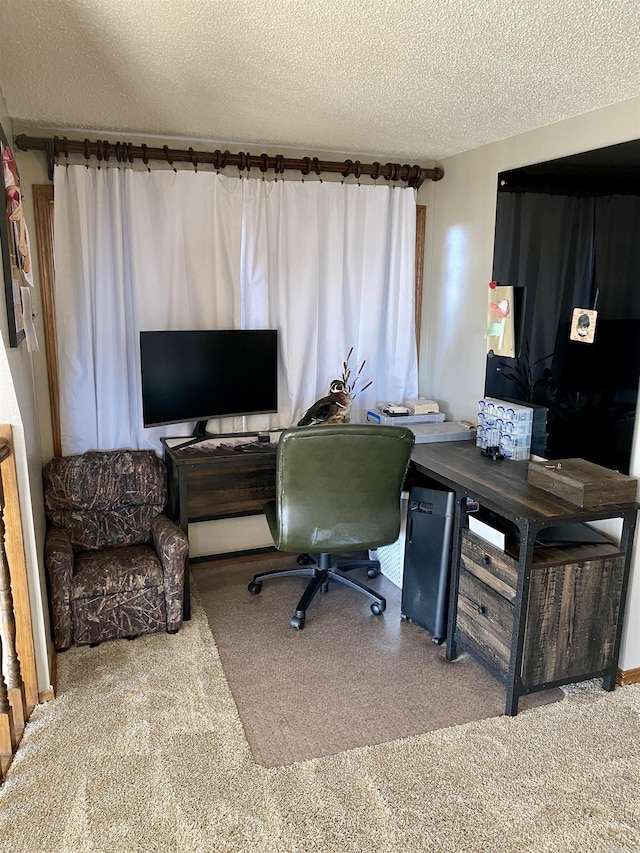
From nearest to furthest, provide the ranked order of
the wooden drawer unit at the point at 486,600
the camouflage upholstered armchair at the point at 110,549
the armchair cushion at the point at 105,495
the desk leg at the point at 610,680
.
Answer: the wooden drawer unit at the point at 486,600
the desk leg at the point at 610,680
the camouflage upholstered armchair at the point at 110,549
the armchair cushion at the point at 105,495

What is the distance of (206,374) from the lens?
11.1 ft

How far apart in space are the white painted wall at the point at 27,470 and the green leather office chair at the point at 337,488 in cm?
100

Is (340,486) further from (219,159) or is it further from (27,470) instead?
(219,159)

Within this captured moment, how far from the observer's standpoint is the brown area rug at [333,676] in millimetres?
2344

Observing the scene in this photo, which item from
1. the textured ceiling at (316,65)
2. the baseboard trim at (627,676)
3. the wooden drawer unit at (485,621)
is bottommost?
the baseboard trim at (627,676)

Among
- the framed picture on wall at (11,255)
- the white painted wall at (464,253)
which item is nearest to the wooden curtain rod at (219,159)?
the white painted wall at (464,253)

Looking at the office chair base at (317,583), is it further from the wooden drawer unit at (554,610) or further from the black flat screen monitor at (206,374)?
the black flat screen monitor at (206,374)

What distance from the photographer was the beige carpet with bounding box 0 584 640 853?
6.12 feet

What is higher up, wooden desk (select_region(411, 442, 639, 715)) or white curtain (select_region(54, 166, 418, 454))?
white curtain (select_region(54, 166, 418, 454))

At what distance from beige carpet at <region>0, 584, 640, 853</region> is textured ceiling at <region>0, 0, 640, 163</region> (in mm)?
2296

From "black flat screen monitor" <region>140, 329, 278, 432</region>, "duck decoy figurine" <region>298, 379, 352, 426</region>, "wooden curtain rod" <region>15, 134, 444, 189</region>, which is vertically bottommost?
"duck decoy figurine" <region>298, 379, 352, 426</region>

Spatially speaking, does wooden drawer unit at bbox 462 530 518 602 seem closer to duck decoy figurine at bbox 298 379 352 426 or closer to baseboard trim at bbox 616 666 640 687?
baseboard trim at bbox 616 666 640 687

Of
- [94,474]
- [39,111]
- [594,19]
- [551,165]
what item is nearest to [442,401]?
[551,165]

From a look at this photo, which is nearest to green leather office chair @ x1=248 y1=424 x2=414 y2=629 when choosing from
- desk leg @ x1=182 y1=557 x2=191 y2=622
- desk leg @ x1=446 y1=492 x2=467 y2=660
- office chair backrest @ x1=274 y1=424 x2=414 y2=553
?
office chair backrest @ x1=274 y1=424 x2=414 y2=553
